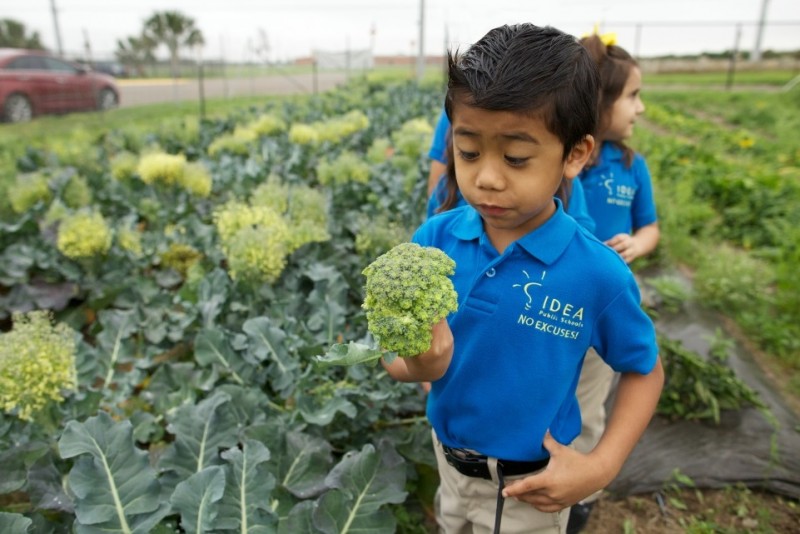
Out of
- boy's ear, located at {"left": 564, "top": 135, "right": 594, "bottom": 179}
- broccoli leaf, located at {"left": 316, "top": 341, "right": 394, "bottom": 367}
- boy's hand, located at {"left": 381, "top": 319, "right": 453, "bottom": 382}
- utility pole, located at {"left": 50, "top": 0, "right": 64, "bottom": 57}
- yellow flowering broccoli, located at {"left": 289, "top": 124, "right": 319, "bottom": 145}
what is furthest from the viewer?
utility pole, located at {"left": 50, "top": 0, "right": 64, "bottom": 57}

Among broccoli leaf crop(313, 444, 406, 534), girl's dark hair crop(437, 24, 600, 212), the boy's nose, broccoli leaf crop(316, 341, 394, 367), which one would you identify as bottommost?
broccoli leaf crop(313, 444, 406, 534)

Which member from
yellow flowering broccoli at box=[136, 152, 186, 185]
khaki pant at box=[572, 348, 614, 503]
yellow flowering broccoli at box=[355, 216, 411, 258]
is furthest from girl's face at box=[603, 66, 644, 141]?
yellow flowering broccoli at box=[136, 152, 186, 185]

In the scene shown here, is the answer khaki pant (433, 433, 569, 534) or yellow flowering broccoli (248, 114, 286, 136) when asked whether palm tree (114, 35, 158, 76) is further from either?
khaki pant (433, 433, 569, 534)

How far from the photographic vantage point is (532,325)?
135cm

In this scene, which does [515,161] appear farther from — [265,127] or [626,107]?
[265,127]

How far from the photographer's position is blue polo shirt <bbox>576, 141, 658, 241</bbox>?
2.36 m

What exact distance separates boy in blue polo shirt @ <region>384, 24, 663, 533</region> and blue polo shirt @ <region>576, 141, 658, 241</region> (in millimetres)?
1013

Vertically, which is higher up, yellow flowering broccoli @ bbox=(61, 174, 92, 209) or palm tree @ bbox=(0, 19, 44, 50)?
palm tree @ bbox=(0, 19, 44, 50)

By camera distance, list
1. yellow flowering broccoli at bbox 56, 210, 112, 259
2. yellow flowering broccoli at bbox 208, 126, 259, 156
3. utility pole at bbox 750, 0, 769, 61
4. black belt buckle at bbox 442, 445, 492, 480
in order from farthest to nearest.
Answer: utility pole at bbox 750, 0, 769, 61, yellow flowering broccoli at bbox 208, 126, 259, 156, yellow flowering broccoli at bbox 56, 210, 112, 259, black belt buckle at bbox 442, 445, 492, 480

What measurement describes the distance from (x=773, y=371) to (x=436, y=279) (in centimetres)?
339

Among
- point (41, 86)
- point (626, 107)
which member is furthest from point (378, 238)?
point (41, 86)

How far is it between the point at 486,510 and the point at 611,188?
1393 millimetres

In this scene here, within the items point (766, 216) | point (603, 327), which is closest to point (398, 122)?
point (766, 216)

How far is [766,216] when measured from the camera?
592 centimetres
